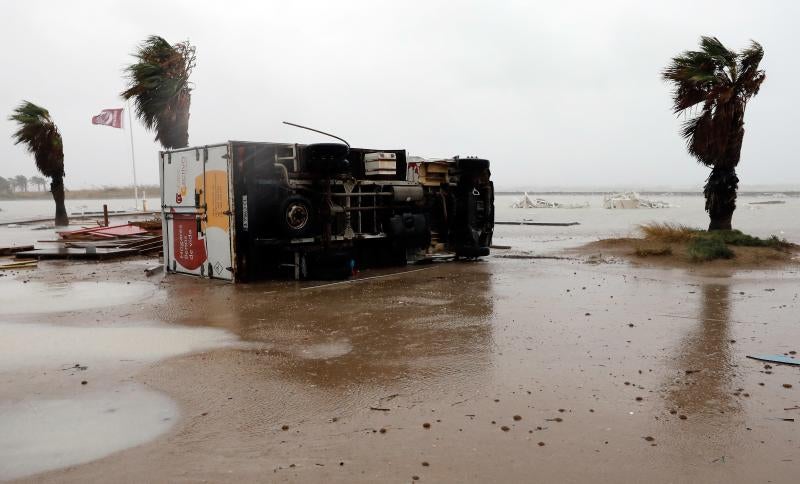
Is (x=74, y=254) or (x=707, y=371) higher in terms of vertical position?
(x=74, y=254)

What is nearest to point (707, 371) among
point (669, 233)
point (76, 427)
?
point (76, 427)

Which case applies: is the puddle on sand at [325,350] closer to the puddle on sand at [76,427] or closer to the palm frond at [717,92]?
the puddle on sand at [76,427]

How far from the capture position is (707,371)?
19.4 feet

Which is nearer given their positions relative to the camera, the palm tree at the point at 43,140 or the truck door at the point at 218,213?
the truck door at the point at 218,213

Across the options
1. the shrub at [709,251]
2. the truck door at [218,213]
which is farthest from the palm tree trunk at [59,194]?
the shrub at [709,251]

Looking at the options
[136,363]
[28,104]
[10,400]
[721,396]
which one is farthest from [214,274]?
[28,104]

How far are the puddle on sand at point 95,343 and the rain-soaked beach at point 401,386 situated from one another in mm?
42

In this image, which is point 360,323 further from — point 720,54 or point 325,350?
point 720,54

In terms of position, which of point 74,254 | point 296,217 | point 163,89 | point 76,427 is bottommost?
point 76,427

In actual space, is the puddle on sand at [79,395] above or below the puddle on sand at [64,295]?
below

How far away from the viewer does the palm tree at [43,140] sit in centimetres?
2880

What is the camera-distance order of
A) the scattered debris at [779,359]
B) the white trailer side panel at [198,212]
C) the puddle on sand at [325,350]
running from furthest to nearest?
the white trailer side panel at [198,212], the puddle on sand at [325,350], the scattered debris at [779,359]

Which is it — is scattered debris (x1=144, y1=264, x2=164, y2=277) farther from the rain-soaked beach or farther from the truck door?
the rain-soaked beach

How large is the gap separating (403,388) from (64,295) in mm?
7599
